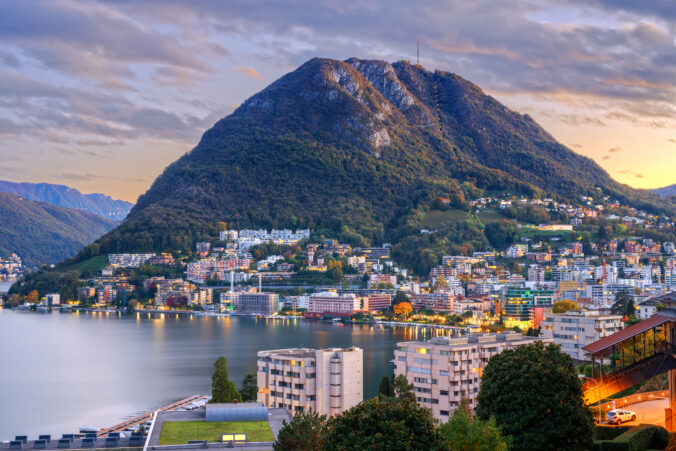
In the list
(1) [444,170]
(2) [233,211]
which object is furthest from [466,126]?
(2) [233,211]

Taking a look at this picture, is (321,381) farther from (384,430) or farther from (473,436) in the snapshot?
(384,430)

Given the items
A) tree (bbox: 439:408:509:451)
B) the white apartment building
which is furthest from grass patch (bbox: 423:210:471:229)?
tree (bbox: 439:408:509:451)

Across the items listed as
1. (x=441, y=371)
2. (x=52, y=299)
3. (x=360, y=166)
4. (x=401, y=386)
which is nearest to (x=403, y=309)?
(x=52, y=299)

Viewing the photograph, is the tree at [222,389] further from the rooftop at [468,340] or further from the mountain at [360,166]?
the mountain at [360,166]

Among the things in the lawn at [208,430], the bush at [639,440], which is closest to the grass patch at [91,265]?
the lawn at [208,430]

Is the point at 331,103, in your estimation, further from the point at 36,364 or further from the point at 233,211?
the point at 36,364

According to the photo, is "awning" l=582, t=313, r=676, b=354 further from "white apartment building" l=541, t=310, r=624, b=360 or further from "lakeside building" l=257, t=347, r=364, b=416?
"white apartment building" l=541, t=310, r=624, b=360
